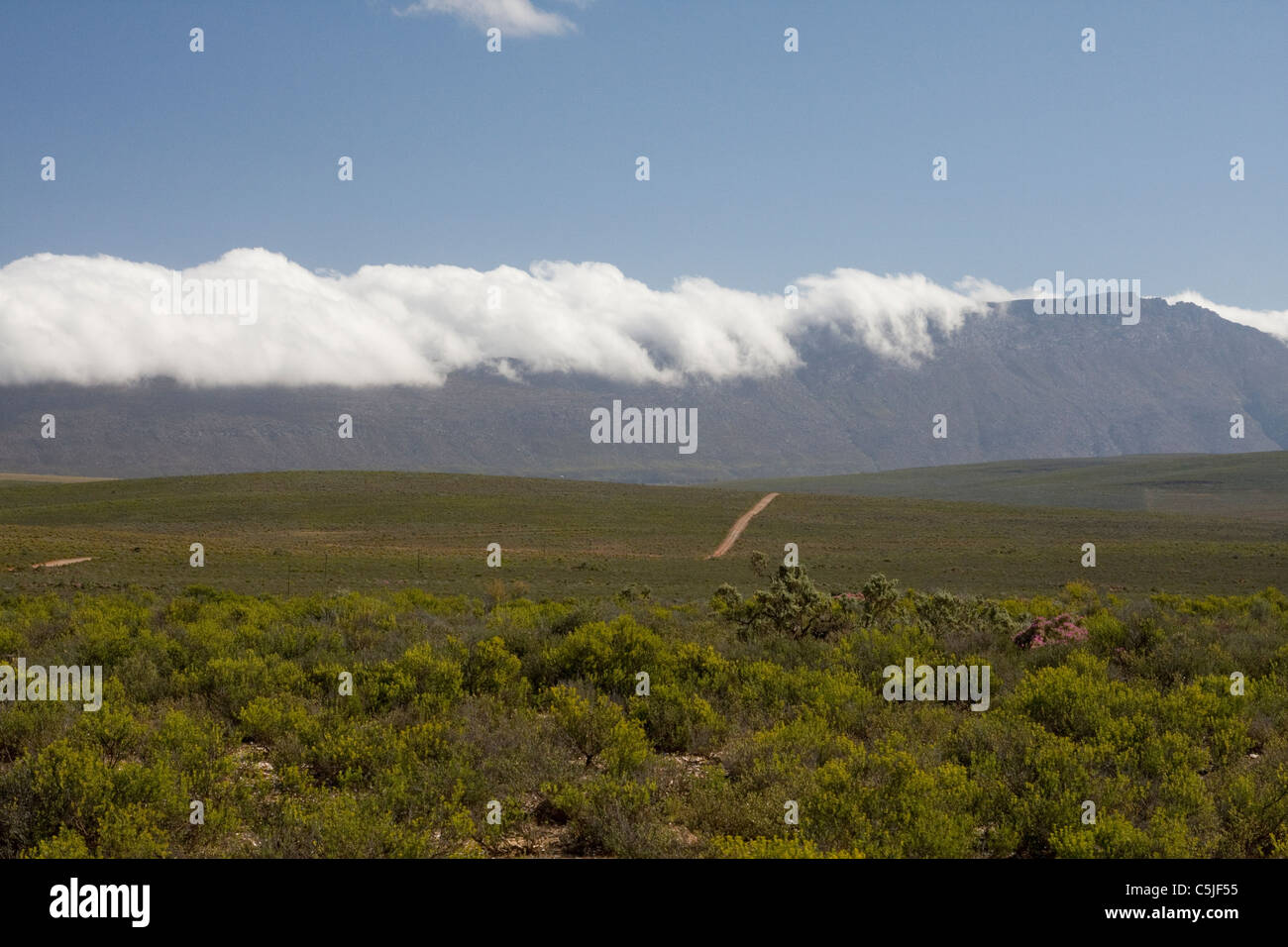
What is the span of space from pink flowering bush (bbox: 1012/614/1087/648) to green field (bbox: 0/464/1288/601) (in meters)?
22.7

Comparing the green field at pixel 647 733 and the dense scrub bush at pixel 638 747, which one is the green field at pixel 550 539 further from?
the dense scrub bush at pixel 638 747

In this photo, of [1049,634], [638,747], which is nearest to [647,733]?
[638,747]

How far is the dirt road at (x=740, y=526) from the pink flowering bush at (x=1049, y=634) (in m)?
44.9

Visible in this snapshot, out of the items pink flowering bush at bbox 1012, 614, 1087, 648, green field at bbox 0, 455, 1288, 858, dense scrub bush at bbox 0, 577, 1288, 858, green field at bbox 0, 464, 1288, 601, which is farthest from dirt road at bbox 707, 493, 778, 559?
→ dense scrub bush at bbox 0, 577, 1288, 858

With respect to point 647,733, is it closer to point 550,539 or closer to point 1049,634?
point 1049,634

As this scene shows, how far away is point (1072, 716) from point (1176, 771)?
6.41 ft

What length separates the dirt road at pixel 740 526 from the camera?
6569cm

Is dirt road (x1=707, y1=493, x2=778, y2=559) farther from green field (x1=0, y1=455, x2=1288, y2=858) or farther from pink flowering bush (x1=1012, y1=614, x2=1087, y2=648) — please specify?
pink flowering bush (x1=1012, y1=614, x2=1087, y2=648)

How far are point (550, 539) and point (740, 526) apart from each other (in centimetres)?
1935

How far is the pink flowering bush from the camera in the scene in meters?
15.7

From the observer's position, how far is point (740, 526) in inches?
3211
